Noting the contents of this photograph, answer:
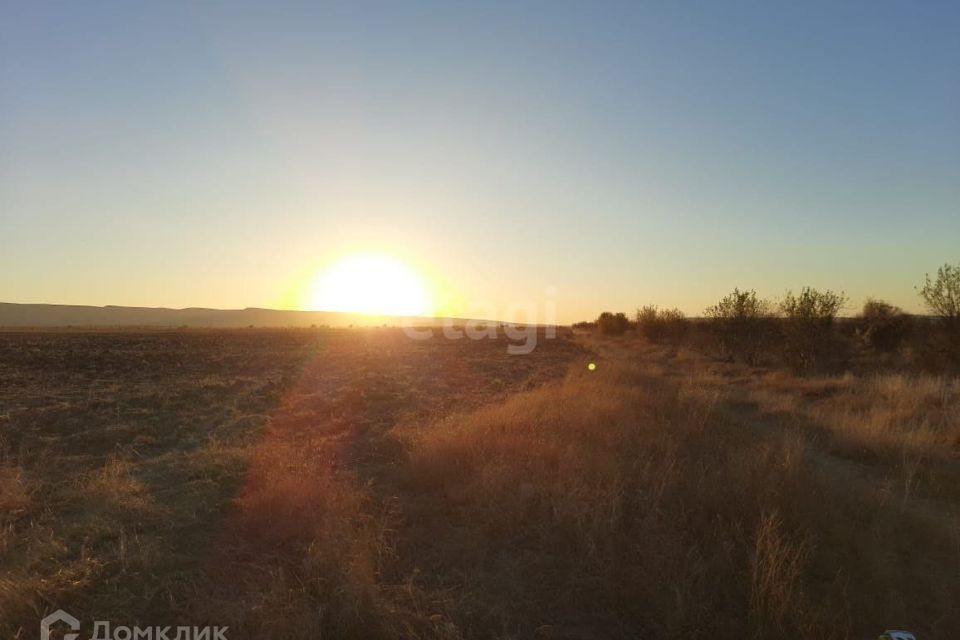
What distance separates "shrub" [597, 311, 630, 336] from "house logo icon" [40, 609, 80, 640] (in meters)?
70.8

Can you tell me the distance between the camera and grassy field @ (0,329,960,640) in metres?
3.90

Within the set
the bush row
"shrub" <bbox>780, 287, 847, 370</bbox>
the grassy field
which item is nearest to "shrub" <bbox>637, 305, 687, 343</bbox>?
the bush row

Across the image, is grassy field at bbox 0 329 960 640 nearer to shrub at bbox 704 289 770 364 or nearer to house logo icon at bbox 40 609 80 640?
house logo icon at bbox 40 609 80 640

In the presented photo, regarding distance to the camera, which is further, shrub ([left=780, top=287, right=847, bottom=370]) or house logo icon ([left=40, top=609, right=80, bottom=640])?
shrub ([left=780, top=287, right=847, bottom=370])

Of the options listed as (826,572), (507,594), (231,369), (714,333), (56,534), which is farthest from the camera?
(714,333)

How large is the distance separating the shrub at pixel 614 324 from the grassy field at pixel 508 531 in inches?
2499

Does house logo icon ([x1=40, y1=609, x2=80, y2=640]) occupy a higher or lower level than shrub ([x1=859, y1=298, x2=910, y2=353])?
lower

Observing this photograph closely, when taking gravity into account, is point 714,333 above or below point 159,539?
above

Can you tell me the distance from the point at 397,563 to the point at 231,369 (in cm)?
2401

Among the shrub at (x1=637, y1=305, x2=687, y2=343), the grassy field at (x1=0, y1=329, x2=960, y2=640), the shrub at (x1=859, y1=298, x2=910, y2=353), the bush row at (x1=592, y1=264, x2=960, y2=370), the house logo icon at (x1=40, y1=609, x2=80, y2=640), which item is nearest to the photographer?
Result: the house logo icon at (x1=40, y1=609, x2=80, y2=640)

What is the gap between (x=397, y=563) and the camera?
4621 millimetres

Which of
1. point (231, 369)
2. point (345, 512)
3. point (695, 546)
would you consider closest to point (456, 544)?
point (345, 512)

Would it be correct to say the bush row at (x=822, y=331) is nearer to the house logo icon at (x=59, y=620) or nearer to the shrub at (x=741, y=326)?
the shrub at (x=741, y=326)

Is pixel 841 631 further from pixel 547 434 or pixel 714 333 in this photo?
pixel 714 333
